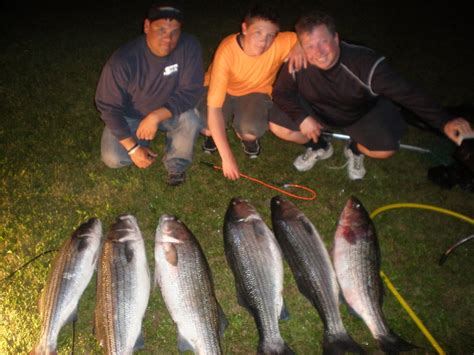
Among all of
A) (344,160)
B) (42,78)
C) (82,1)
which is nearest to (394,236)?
(344,160)

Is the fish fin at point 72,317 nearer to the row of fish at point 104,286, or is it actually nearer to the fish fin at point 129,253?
the row of fish at point 104,286

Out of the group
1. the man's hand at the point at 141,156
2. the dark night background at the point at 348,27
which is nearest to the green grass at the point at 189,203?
the dark night background at the point at 348,27

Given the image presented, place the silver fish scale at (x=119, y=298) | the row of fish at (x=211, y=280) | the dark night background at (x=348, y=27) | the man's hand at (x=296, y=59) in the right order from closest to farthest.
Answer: the silver fish scale at (x=119, y=298) → the row of fish at (x=211, y=280) → the man's hand at (x=296, y=59) → the dark night background at (x=348, y=27)

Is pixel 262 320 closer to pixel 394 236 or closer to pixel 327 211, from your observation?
pixel 327 211

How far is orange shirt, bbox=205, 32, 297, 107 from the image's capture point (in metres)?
4.07

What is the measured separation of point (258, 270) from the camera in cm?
358

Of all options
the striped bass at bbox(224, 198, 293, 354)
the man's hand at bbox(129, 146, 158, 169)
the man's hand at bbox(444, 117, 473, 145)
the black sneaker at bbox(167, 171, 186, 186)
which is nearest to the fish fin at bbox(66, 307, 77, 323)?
the striped bass at bbox(224, 198, 293, 354)

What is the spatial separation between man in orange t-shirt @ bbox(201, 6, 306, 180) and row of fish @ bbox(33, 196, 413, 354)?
93cm

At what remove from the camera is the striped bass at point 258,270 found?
333 cm

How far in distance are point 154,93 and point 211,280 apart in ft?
7.44

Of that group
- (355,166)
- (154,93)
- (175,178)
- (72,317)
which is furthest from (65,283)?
(355,166)

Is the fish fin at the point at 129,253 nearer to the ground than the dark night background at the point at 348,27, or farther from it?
nearer to the ground

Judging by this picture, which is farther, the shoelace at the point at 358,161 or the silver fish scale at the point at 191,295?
the shoelace at the point at 358,161

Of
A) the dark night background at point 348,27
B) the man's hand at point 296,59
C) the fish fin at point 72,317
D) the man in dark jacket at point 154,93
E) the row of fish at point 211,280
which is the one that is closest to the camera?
the row of fish at point 211,280
